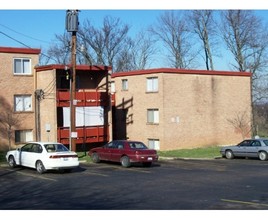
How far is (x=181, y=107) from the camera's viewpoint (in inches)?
1426

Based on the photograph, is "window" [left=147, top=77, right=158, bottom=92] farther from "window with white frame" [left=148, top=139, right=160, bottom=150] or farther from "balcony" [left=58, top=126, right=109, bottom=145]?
"balcony" [left=58, top=126, right=109, bottom=145]

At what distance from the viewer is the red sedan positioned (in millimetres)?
24891

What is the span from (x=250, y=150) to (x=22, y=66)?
16.6 meters

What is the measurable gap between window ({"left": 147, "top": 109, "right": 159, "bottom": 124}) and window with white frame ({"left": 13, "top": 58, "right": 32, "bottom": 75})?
30.6 ft

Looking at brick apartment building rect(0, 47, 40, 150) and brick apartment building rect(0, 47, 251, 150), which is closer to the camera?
brick apartment building rect(0, 47, 40, 150)

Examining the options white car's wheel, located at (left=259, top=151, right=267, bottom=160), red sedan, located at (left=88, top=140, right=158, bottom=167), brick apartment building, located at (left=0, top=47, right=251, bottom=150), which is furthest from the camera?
brick apartment building, located at (left=0, top=47, right=251, bottom=150)

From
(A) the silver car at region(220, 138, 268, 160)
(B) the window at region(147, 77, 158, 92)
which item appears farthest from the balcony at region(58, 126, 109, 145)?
(A) the silver car at region(220, 138, 268, 160)

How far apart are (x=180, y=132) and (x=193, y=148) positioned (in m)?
1.81

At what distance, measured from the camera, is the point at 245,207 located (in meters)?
12.8

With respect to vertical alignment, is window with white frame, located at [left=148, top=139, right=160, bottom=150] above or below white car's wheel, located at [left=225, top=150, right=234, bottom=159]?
above

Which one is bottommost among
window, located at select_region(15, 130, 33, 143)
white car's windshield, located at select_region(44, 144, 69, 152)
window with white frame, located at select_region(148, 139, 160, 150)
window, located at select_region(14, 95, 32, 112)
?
window with white frame, located at select_region(148, 139, 160, 150)

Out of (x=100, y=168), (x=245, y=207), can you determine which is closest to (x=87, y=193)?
(x=245, y=207)

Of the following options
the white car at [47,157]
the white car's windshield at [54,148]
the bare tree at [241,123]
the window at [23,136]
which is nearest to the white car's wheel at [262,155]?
the bare tree at [241,123]

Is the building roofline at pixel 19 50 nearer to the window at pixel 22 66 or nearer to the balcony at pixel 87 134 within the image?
the window at pixel 22 66
